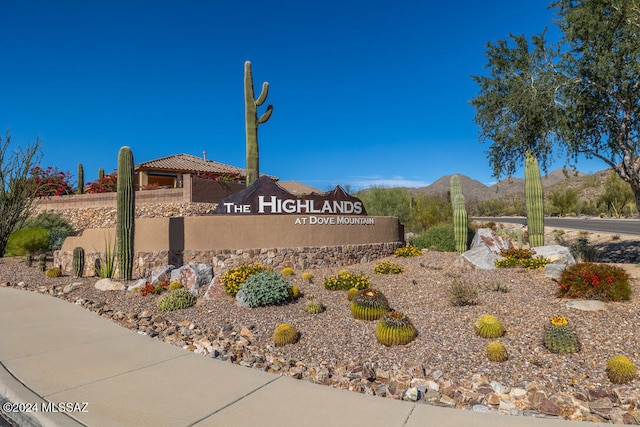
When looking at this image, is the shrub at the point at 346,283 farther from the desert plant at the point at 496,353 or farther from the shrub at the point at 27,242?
the shrub at the point at 27,242

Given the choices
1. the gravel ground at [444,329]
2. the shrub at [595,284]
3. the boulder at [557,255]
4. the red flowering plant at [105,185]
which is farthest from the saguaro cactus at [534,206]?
the red flowering plant at [105,185]

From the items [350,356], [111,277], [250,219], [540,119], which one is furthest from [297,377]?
[540,119]

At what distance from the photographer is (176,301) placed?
984 cm

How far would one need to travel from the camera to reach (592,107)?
1561 cm

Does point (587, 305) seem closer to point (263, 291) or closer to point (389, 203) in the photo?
point (263, 291)

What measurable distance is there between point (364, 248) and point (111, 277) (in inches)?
379

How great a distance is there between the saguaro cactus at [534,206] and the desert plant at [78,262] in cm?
1765

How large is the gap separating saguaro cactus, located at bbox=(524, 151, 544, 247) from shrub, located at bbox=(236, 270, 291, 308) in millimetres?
11814

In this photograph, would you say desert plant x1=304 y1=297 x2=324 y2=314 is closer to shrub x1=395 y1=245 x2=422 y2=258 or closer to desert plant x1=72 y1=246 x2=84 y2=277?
shrub x1=395 y1=245 x2=422 y2=258

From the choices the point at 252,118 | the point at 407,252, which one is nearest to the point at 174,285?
the point at 407,252

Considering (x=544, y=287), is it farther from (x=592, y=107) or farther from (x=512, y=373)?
(x=592, y=107)

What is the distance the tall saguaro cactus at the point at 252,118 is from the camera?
21016 millimetres

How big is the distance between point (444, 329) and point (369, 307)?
153 cm

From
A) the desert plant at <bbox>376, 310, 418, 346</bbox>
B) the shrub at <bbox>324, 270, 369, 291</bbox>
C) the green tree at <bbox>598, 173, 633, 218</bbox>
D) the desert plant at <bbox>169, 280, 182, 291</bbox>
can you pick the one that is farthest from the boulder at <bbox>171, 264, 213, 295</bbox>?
the green tree at <bbox>598, 173, 633, 218</bbox>
